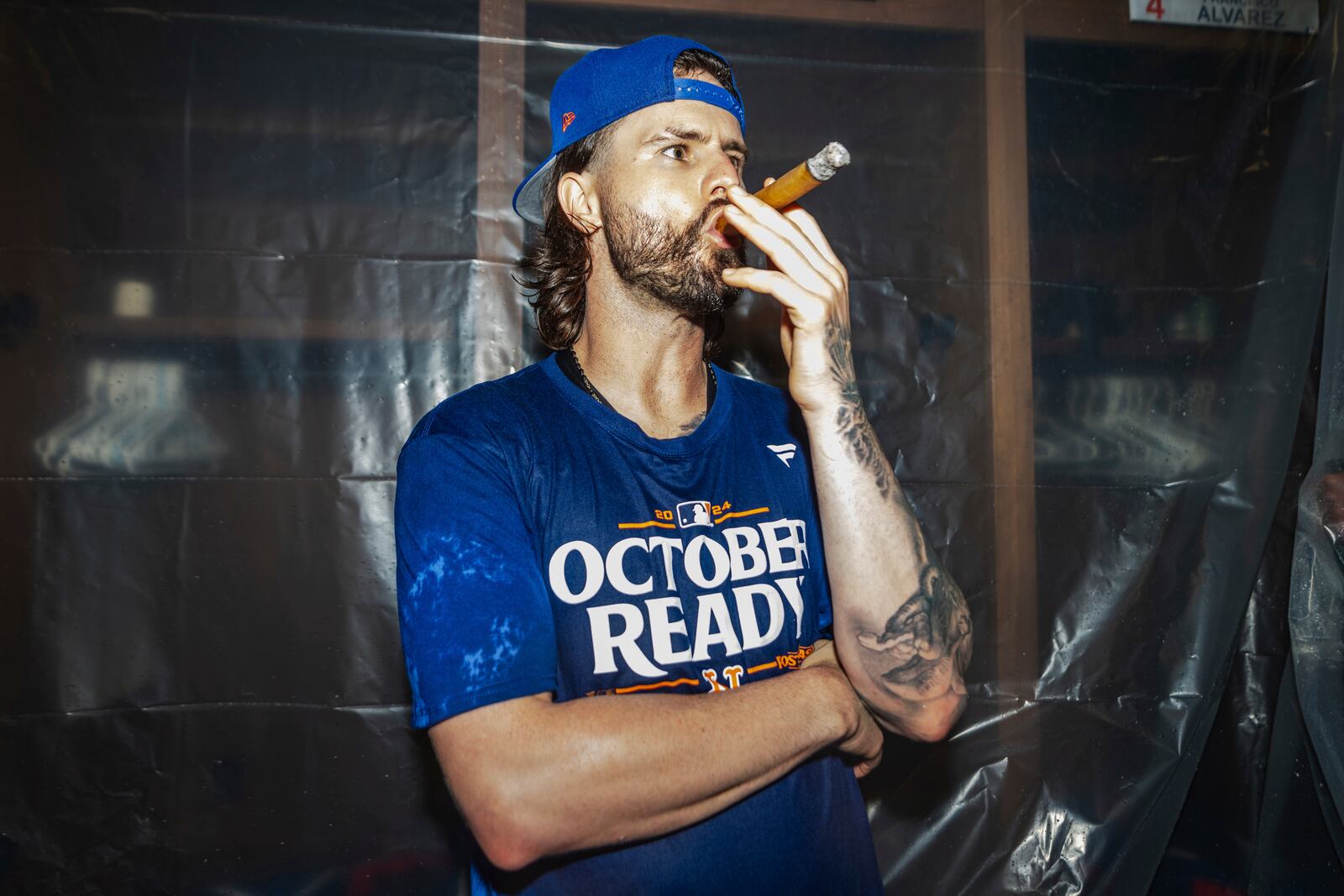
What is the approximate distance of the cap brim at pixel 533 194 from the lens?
1.43 meters

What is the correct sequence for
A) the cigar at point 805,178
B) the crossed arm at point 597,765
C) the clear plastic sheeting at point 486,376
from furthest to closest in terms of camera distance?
the clear plastic sheeting at point 486,376 < the cigar at point 805,178 < the crossed arm at point 597,765

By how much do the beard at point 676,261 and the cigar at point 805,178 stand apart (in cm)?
A: 4

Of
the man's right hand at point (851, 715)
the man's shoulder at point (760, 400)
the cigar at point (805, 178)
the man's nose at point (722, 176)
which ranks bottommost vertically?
the man's right hand at point (851, 715)

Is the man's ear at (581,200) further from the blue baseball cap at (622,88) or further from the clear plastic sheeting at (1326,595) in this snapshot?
the clear plastic sheeting at (1326,595)

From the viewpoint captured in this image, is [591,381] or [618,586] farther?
[591,381]

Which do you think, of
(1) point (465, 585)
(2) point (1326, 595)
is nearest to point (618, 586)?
(1) point (465, 585)

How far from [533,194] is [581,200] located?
0.24 m

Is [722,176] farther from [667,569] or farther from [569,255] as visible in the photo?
[667,569]

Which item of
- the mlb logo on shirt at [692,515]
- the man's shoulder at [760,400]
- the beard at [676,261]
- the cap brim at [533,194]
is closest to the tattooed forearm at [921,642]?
the mlb logo on shirt at [692,515]

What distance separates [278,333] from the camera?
1.61 m

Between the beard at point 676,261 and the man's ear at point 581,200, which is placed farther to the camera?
the man's ear at point 581,200

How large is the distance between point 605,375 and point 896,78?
101 cm

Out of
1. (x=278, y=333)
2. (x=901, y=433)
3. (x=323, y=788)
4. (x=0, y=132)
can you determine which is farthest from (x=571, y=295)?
(x=0, y=132)

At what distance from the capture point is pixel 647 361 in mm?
Answer: 1239
